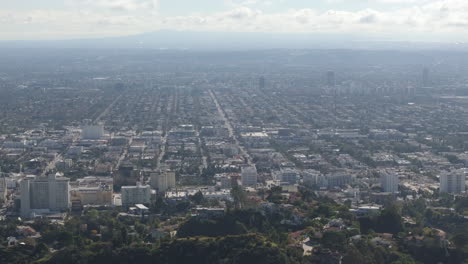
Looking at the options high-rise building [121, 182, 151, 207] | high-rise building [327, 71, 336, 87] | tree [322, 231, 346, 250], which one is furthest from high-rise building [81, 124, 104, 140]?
high-rise building [327, 71, 336, 87]

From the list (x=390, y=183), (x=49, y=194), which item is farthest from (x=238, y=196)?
(x=390, y=183)

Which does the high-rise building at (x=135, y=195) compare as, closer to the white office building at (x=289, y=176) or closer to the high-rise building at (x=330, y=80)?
the white office building at (x=289, y=176)

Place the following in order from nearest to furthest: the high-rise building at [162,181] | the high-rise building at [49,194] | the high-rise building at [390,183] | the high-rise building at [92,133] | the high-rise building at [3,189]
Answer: the high-rise building at [49,194]
the high-rise building at [3,189]
the high-rise building at [162,181]
the high-rise building at [390,183]
the high-rise building at [92,133]

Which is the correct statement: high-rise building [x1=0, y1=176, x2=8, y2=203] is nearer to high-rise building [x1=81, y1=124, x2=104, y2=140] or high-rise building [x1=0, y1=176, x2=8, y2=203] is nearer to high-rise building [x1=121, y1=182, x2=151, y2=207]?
high-rise building [x1=121, y1=182, x2=151, y2=207]

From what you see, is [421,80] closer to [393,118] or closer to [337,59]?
[393,118]

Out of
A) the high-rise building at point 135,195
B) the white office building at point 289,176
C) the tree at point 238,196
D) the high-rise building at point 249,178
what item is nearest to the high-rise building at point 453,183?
the white office building at point 289,176

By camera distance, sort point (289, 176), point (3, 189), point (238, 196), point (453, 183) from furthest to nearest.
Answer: point (289, 176)
point (453, 183)
point (3, 189)
point (238, 196)

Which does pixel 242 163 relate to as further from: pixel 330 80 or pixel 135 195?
pixel 330 80
